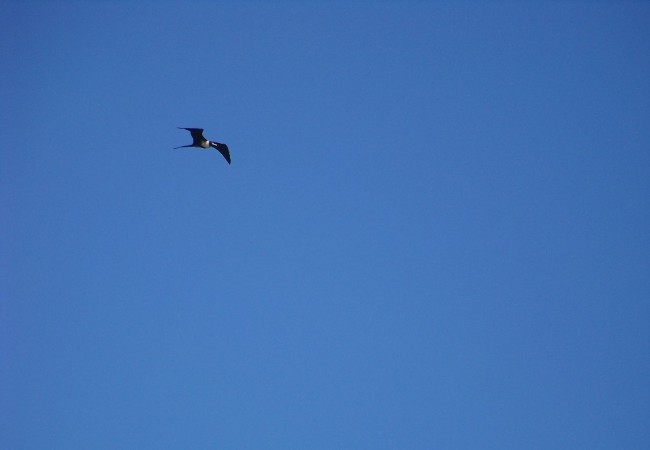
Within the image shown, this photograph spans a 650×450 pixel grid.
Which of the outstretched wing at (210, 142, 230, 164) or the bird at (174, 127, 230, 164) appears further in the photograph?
the outstretched wing at (210, 142, 230, 164)

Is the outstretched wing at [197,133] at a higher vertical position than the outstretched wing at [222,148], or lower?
lower

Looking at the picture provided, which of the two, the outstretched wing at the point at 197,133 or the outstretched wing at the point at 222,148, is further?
the outstretched wing at the point at 222,148

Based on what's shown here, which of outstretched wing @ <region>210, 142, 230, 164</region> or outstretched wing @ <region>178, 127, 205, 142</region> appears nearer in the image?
outstretched wing @ <region>178, 127, 205, 142</region>

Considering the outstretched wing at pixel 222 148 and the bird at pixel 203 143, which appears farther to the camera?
the outstretched wing at pixel 222 148

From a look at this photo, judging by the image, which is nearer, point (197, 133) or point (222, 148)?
point (197, 133)

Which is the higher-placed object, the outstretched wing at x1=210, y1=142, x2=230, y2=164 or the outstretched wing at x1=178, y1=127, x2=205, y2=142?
the outstretched wing at x1=210, y1=142, x2=230, y2=164

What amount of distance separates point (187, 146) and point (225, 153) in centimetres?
191

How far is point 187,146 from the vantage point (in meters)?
19.4

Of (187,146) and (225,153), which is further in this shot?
(225,153)
